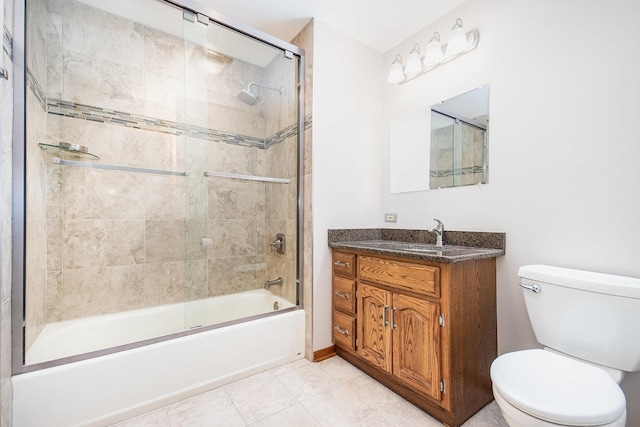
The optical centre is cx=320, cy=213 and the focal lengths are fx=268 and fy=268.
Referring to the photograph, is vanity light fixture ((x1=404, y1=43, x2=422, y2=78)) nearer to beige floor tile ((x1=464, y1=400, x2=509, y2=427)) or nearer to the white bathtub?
the white bathtub

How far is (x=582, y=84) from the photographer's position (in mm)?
1311

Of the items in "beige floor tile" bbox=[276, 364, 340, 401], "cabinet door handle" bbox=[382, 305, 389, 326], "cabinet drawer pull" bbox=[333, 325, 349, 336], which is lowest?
"beige floor tile" bbox=[276, 364, 340, 401]

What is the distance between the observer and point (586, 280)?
1.11 metres

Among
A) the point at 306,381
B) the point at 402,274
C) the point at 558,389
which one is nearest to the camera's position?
the point at 558,389

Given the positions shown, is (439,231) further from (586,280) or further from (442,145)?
(586,280)

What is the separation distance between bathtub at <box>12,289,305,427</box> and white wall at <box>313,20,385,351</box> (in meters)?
0.37

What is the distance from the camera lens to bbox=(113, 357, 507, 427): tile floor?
137 centimetres

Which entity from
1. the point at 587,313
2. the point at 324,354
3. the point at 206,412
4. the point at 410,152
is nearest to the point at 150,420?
the point at 206,412

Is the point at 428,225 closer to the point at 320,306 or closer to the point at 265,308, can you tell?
the point at 320,306

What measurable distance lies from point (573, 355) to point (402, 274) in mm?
776

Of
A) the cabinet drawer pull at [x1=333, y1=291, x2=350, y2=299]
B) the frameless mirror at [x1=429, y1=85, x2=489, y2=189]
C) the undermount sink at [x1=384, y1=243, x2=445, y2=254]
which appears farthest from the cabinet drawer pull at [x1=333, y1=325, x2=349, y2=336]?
the frameless mirror at [x1=429, y1=85, x2=489, y2=189]

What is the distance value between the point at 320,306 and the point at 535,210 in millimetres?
1479

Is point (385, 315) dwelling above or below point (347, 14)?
below

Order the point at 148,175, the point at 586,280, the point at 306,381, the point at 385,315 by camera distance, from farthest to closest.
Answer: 1. the point at 148,175
2. the point at 306,381
3. the point at 385,315
4. the point at 586,280
